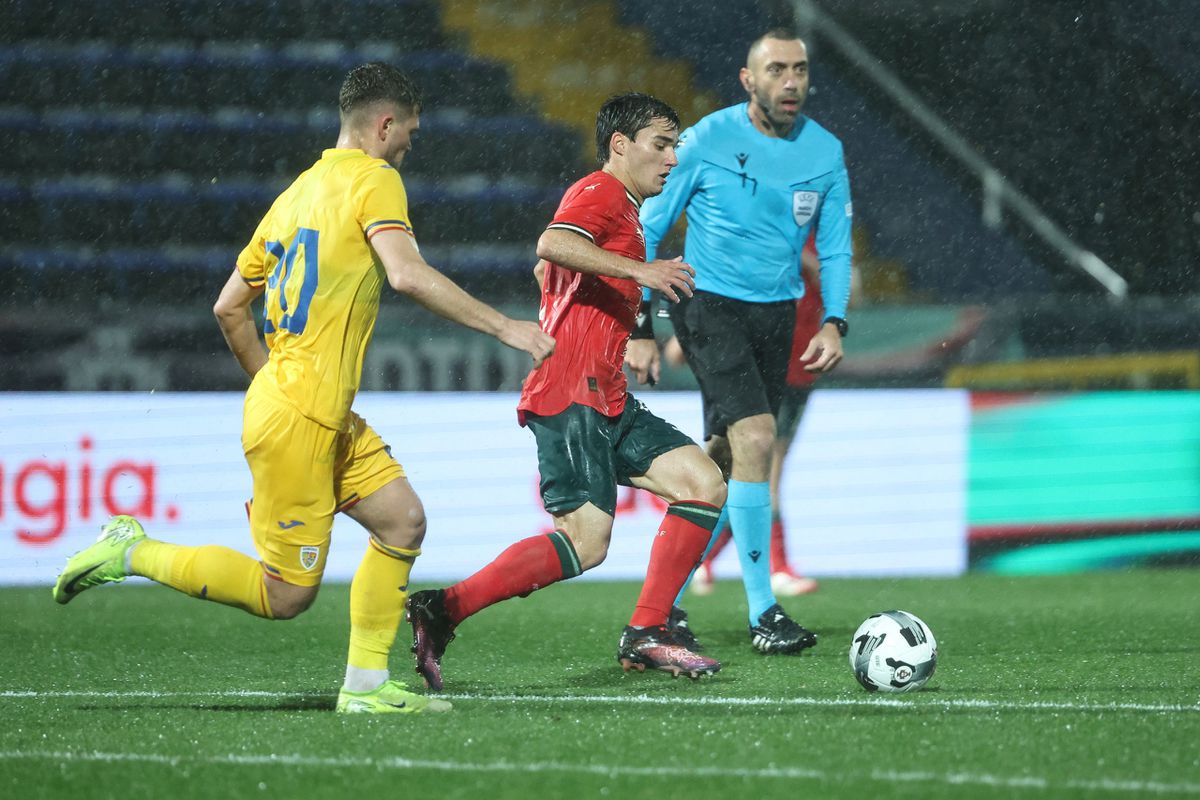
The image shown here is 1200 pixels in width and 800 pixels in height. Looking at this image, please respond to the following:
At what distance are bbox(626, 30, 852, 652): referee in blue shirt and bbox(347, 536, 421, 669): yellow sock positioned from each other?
1544 mm

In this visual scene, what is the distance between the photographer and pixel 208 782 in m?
3.31

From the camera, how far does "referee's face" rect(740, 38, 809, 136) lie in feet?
18.7

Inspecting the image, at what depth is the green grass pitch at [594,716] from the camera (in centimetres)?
327

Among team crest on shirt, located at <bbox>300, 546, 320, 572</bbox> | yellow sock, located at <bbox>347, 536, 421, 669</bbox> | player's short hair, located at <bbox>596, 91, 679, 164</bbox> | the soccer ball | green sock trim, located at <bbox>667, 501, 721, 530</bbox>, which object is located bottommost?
the soccer ball

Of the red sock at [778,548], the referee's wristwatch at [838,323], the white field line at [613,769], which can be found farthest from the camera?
the red sock at [778,548]

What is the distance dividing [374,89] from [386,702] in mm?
1559

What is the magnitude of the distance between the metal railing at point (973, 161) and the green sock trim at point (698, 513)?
7318 mm

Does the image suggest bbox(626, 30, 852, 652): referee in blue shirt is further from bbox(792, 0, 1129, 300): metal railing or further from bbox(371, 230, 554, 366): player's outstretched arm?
bbox(792, 0, 1129, 300): metal railing

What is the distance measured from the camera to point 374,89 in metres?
4.25

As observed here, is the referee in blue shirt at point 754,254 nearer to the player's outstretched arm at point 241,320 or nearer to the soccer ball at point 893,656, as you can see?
the soccer ball at point 893,656

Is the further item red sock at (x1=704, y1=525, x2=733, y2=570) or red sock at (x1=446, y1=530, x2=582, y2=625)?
red sock at (x1=704, y1=525, x2=733, y2=570)

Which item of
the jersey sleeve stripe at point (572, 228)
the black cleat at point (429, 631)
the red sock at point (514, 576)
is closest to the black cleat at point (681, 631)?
the red sock at point (514, 576)

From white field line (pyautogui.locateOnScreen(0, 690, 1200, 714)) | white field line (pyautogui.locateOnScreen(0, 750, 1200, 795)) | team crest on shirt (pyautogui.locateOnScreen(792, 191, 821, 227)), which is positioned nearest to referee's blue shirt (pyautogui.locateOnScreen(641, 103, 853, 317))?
team crest on shirt (pyautogui.locateOnScreen(792, 191, 821, 227))

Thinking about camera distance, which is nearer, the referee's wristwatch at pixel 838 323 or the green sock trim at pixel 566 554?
the green sock trim at pixel 566 554
